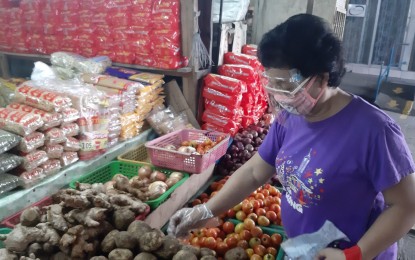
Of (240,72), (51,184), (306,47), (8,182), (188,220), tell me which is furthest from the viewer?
(240,72)

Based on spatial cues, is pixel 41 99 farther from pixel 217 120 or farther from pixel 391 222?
pixel 391 222

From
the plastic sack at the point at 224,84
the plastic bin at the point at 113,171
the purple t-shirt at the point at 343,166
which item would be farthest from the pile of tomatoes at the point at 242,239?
the plastic sack at the point at 224,84

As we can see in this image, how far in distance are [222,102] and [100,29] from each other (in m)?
1.44

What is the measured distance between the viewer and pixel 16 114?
2.25 metres

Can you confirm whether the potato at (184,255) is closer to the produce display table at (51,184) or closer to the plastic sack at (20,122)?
the produce display table at (51,184)

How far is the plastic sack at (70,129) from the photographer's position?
2416 millimetres

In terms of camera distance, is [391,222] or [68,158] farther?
[68,158]

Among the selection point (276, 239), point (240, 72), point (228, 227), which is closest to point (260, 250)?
point (276, 239)

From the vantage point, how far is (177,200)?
2.54 m

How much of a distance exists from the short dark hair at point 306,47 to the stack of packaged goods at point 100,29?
2.00m

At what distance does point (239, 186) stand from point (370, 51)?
8.76 meters

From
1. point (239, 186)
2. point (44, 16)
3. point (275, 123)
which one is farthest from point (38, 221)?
point (44, 16)

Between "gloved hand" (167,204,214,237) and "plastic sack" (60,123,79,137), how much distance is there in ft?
3.58

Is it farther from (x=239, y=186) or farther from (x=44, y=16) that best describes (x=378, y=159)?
(x=44, y=16)
